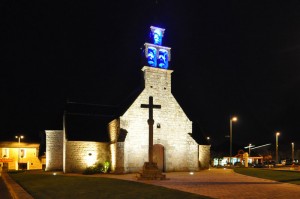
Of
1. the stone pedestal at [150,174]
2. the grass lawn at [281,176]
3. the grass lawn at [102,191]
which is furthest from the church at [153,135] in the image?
the grass lawn at [102,191]

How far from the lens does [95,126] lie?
34375 millimetres

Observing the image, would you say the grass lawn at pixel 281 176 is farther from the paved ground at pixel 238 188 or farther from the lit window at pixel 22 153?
the lit window at pixel 22 153

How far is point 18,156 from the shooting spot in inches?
1912

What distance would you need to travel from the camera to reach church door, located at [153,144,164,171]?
31109 mm

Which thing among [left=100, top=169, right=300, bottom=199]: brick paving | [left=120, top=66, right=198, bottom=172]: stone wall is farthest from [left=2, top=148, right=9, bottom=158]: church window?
[left=100, top=169, right=300, bottom=199]: brick paving

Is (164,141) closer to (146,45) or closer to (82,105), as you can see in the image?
(146,45)

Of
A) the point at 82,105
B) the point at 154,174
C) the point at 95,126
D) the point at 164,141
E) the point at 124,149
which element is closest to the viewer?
the point at 154,174

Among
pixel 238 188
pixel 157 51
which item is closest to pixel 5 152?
pixel 157 51

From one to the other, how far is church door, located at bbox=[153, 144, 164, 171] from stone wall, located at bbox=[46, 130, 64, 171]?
11836mm

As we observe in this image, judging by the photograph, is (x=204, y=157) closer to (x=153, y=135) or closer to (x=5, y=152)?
(x=153, y=135)

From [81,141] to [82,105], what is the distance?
7.61 m

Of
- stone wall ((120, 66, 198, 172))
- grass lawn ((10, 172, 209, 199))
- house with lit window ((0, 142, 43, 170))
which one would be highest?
stone wall ((120, 66, 198, 172))

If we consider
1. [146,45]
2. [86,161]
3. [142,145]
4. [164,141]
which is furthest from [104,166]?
[146,45]

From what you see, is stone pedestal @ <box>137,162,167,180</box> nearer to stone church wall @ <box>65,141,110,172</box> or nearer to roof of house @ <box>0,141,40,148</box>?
stone church wall @ <box>65,141,110,172</box>
